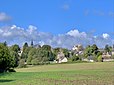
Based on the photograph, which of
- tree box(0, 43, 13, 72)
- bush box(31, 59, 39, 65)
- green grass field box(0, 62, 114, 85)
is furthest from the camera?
bush box(31, 59, 39, 65)

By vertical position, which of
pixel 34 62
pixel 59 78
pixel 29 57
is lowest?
pixel 59 78

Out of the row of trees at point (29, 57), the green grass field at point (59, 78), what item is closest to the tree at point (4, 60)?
the row of trees at point (29, 57)

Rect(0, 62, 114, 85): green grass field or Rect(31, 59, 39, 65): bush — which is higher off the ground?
Rect(31, 59, 39, 65): bush

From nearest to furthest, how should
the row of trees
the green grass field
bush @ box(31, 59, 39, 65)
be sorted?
1. the green grass field
2. the row of trees
3. bush @ box(31, 59, 39, 65)

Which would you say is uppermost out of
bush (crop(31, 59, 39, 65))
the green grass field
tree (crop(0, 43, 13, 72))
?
bush (crop(31, 59, 39, 65))

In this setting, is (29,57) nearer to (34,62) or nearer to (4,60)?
(34,62)

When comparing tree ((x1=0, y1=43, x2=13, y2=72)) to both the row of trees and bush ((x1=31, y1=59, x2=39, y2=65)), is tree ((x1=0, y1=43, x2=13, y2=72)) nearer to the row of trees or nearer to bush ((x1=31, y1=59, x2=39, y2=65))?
the row of trees

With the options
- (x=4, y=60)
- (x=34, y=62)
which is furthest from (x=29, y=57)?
(x=4, y=60)

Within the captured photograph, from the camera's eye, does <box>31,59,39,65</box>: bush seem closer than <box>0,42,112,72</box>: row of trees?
No

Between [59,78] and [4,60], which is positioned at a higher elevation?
[4,60]

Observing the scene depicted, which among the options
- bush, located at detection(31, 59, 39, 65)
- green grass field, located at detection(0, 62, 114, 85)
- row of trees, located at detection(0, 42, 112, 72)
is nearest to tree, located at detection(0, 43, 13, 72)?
row of trees, located at detection(0, 42, 112, 72)

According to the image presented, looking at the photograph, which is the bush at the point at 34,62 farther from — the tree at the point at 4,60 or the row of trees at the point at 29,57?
the tree at the point at 4,60

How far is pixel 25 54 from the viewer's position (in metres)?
177

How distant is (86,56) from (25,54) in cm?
3056
